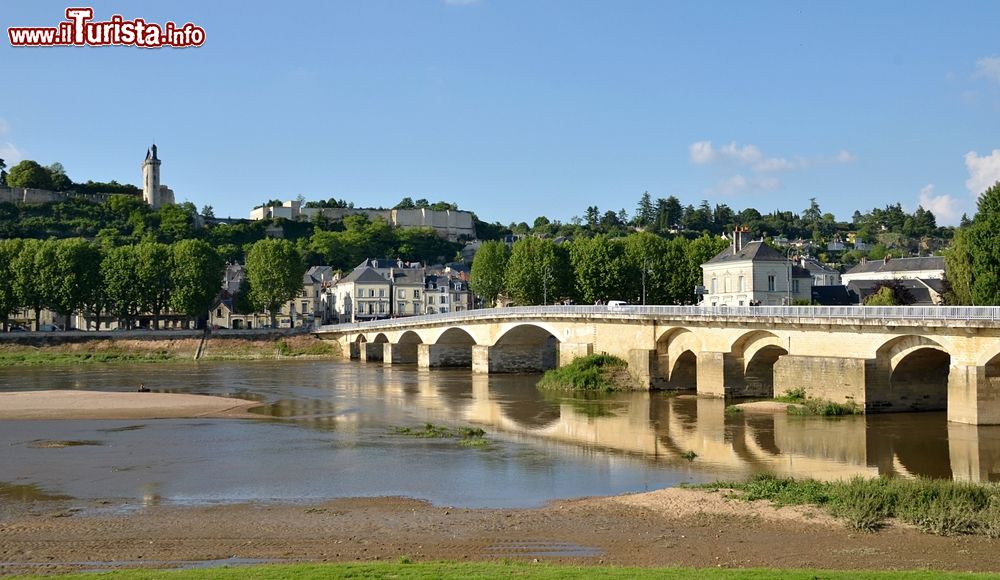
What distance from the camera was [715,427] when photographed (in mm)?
35156

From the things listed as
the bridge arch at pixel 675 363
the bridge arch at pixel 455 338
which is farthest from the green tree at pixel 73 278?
the bridge arch at pixel 675 363

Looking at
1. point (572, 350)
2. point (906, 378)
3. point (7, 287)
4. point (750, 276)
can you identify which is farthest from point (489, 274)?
point (906, 378)

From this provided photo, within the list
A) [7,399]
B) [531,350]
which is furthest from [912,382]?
[7,399]

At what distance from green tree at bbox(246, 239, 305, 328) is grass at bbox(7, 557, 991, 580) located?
277 feet

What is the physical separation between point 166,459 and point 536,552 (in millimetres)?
15102

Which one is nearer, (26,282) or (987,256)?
(987,256)

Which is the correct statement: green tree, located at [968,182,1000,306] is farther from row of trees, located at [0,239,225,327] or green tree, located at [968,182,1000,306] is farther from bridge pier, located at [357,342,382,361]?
row of trees, located at [0,239,225,327]

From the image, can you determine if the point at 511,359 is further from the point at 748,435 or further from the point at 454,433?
the point at 748,435

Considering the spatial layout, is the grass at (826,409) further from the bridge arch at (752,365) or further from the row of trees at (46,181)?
the row of trees at (46,181)

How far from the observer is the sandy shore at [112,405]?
132ft

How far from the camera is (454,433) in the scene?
114 ft

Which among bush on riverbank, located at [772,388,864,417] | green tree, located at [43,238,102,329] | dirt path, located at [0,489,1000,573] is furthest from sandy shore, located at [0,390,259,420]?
green tree, located at [43,238,102,329]

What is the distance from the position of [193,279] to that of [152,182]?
251 ft

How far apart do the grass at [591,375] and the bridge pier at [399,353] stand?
1085 inches
